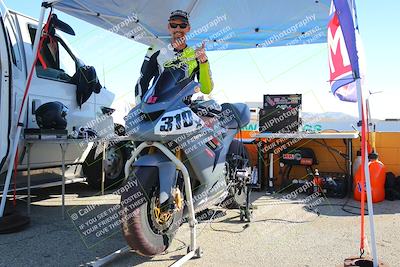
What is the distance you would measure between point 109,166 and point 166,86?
3.89 m

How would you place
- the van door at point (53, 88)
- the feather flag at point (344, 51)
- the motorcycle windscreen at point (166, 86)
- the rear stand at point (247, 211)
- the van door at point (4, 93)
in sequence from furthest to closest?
the van door at point (53, 88), the rear stand at point (247, 211), the van door at point (4, 93), the motorcycle windscreen at point (166, 86), the feather flag at point (344, 51)

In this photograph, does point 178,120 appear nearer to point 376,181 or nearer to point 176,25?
point 176,25

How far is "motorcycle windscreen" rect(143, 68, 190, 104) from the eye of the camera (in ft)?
11.0

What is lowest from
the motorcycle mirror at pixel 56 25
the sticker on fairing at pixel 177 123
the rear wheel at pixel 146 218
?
the rear wheel at pixel 146 218

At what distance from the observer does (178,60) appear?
12.2ft

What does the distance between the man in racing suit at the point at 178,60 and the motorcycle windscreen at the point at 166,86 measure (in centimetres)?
20

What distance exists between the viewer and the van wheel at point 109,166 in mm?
6686

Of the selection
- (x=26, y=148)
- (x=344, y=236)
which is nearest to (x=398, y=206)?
(x=344, y=236)

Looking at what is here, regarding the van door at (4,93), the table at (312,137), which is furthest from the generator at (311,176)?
the van door at (4,93)

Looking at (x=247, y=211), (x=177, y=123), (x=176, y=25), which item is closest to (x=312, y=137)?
(x=247, y=211)

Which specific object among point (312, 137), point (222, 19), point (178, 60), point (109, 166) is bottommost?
point (109, 166)

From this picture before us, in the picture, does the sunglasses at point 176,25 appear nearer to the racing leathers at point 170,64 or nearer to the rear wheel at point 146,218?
the racing leathers at point 170,64

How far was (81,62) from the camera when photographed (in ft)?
21.2

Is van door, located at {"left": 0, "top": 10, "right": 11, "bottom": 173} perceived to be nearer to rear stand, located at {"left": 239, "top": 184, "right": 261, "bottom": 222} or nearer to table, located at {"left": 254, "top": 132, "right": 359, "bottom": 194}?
rear stand, located at {"left": 239, "top": 184, "right": 261, "bottom": 222}
